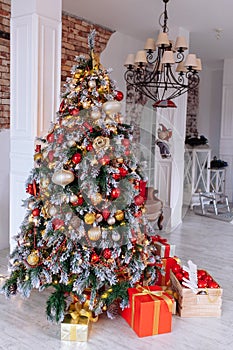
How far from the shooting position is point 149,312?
240cm

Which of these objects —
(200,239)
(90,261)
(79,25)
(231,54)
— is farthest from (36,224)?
(231,54)

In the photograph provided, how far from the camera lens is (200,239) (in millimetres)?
4602

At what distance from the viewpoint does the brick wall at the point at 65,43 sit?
3.72m

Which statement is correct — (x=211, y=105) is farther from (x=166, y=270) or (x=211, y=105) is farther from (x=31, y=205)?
(x=31, y=205)

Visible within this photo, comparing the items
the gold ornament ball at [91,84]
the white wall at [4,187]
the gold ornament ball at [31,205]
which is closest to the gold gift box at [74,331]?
the gold ornament ball at [31,205]

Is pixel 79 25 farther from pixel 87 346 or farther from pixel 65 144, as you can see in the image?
pixel 87 346

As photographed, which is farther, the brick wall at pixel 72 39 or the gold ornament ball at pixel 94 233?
the brick wall at pixel 72 39

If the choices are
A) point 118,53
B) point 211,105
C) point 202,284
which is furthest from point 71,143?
point 211,105

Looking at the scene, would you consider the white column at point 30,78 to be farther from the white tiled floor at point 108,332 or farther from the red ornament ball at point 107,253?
the red ornament ball at point 107,253

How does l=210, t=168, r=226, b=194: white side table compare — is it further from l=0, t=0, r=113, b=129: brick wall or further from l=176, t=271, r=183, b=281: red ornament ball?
l=176, t=271, r=183, b=281: red ornament ball

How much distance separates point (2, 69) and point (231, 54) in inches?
170

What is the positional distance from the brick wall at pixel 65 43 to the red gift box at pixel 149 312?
7.42ft

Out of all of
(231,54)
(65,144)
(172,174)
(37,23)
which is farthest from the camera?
(231,54)

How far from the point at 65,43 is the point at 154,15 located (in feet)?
3.50
